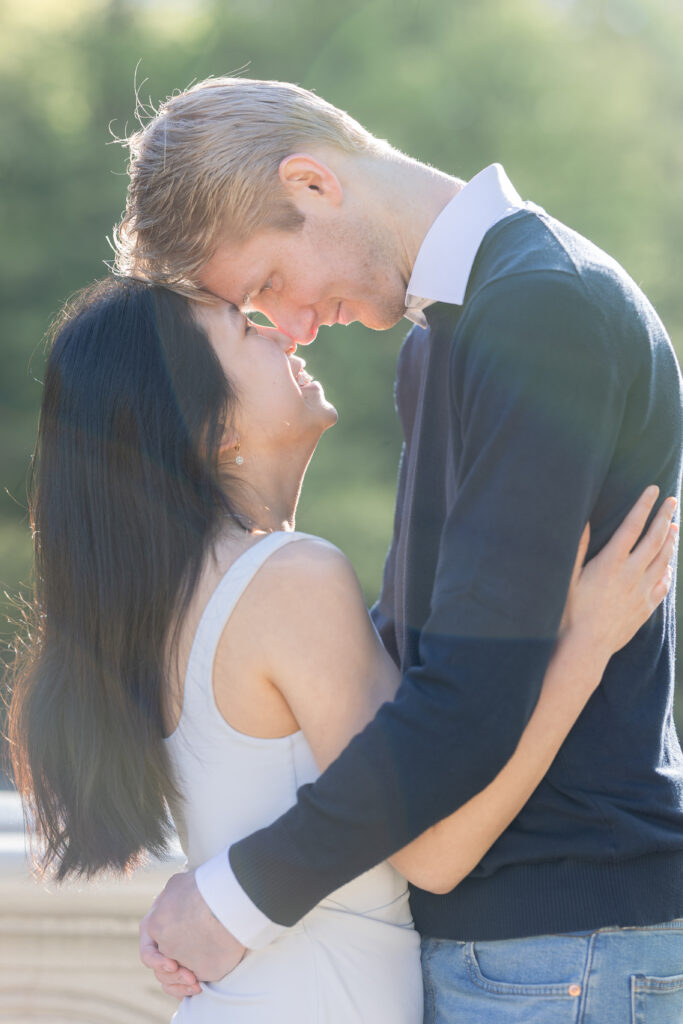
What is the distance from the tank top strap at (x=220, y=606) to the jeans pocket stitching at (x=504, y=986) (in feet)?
1.52

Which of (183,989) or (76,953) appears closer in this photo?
(183,989)

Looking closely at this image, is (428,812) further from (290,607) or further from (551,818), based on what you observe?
(290,607)

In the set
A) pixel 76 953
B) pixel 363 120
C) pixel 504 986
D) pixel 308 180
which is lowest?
pixel 76 953

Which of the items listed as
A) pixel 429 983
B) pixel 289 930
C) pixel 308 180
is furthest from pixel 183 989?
pixel 308 180

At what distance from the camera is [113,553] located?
1.44 m

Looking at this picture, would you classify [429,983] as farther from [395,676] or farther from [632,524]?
[632,524]

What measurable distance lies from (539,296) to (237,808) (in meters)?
0.72

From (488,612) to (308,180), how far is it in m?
0.89

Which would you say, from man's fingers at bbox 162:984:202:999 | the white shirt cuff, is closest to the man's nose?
the white shirt cuff

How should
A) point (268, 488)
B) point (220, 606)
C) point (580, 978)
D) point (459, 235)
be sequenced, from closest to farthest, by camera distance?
1. point (580, 978)
2. point (220, 606)
3. point (459, 235)
4. point (268, 488)

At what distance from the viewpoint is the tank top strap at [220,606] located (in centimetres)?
134

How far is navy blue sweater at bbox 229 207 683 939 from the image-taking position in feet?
3.79

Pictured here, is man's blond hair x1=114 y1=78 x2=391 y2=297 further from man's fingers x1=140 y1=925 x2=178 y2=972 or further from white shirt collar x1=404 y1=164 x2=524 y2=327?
man's fingers x1=140 y1=925 x2=178 y2=972

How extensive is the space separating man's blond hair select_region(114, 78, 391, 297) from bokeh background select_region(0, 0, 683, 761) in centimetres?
277
